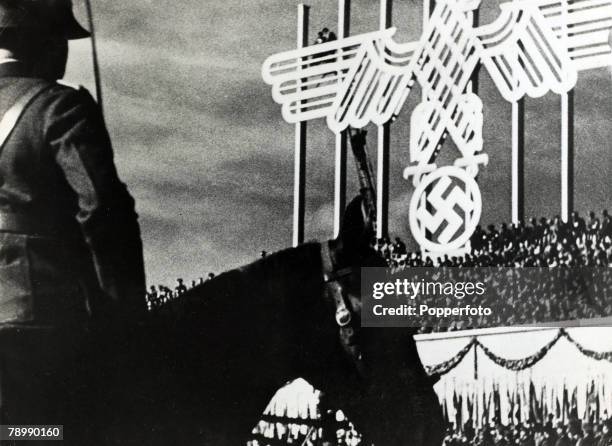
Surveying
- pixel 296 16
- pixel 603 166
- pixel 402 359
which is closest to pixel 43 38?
pixel 296 16

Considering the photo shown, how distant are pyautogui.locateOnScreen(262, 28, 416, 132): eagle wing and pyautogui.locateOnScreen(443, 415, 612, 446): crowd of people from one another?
4.02ft

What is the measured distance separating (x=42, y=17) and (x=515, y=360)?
240 centimetres

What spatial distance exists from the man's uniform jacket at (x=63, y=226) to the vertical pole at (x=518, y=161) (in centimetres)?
150

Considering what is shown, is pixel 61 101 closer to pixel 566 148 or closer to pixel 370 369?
pixel 370 369

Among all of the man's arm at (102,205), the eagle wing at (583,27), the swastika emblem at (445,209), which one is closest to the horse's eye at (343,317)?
the swastika emblem at (445,209)

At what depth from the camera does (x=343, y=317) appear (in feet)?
12.5

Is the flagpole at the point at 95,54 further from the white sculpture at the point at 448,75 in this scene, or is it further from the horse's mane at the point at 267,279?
the horse's mane at the point at 267,279

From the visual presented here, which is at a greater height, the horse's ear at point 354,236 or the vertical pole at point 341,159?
the vertical pole at point 341,159

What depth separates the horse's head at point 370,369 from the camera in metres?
3.72

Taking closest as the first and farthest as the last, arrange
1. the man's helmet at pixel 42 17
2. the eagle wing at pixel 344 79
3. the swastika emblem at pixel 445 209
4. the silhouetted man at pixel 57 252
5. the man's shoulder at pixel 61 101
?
1. the swastika emblem at pixel 445 209
2. the eagle wing at pixel 344 79
3. the silhouetted man at pixel 57 252
4. the man's shoulder at pixel 61 101
5. the man's helmet at pixel 42 17

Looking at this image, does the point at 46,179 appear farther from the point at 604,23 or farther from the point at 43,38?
the point at 604,23

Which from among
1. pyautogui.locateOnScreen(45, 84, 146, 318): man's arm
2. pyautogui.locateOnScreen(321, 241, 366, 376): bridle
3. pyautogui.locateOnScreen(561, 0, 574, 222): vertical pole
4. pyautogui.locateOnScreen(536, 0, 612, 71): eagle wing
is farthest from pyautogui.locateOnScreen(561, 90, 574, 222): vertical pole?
pyautogui.locateOnScreen(45, 84, 146, 318): man's arm

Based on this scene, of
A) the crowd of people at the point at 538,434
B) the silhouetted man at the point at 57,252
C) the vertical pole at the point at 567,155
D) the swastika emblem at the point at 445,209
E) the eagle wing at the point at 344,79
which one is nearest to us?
the crowd of people at the point at 538,434

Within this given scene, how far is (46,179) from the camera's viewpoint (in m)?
4.23
